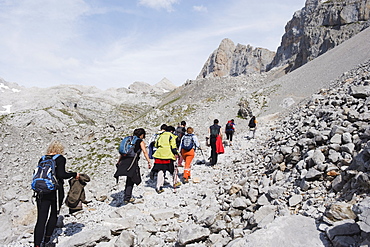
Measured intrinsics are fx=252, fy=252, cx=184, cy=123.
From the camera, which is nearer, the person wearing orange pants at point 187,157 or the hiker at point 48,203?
the hiker at point 48,203

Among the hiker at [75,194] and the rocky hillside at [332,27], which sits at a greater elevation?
the rocky hillside at [332,27]

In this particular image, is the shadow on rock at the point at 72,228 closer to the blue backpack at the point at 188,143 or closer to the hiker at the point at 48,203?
the hiker at the point at 48,203

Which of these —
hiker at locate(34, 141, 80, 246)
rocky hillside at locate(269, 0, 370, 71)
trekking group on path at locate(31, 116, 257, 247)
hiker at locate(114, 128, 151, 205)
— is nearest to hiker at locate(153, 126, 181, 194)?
trekking group on path at locate(31, 116, 257, 247)

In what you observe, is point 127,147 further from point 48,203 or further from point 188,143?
point 48,203

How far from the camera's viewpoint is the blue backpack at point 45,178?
5.75 metres

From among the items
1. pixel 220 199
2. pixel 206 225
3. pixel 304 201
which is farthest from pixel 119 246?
pixel 304 201

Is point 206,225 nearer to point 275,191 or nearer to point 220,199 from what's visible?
point 220,199

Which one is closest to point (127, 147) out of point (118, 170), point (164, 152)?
point (118, 170)

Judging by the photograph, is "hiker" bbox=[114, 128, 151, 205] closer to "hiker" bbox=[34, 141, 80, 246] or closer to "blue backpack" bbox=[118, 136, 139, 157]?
"blue backpack" bbox=[118, 136, 139, 157]

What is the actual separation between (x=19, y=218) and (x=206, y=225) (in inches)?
300

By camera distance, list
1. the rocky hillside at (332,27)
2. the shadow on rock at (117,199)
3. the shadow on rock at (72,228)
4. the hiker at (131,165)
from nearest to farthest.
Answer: the shadow on rock at (72,228)
the hiker at (131,165)
the shadow on rock at (117,199)
the rocky hillside at (332,27)

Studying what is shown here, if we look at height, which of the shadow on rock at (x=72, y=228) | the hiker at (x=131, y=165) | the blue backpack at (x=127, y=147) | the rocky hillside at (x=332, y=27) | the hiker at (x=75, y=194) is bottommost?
the shadow on rock at (x=72, y=228)

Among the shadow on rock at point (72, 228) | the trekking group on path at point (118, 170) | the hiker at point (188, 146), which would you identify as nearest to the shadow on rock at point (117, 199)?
the trekking group on path at point (118, 170)

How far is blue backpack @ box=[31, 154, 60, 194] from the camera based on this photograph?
5.75 meters
